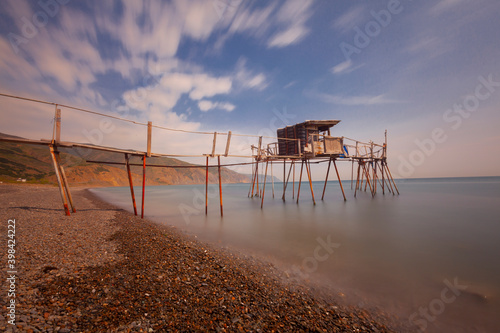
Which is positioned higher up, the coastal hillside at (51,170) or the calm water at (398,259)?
the coastal hillside at (51,170)

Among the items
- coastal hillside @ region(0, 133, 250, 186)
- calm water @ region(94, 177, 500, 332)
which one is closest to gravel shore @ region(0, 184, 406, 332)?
calm water @ region(94, 177, 500, 332)

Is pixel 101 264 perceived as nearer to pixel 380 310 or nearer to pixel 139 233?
pixel 139 233

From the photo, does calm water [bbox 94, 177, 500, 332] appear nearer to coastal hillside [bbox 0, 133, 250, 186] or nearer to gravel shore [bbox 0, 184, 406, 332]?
gravel shore [bbox 0, 184, 406, 332]

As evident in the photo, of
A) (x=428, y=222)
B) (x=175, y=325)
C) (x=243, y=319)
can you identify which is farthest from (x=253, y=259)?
(x=428, y=222)

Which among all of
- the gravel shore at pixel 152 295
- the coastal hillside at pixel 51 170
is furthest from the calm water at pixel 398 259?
the coastal hillside at pixel 51 170

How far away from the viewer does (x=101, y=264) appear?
472 cm

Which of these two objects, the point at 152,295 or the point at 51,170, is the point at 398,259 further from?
the point at 51,170

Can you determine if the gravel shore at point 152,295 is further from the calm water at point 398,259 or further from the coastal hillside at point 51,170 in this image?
the coastal hillside at point 51,170

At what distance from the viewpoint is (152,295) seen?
361cm

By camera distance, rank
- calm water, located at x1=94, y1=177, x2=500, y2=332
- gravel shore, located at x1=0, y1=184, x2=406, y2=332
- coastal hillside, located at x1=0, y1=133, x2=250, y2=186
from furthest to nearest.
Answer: coastal hillside, located at x1=0, y1=133, x2=250, y2=186, calm water, located at x1=94, y1=177, x2=500, y2=332, gravel shore, located at x1=0, y1=184, x2=406, y2=332

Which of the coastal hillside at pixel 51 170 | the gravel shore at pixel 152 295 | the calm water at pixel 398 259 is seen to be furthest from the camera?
the coastal hillside at pixel 51 170

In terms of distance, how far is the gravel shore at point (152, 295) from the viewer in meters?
2.93

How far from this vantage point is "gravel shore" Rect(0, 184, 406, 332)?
9.62ft

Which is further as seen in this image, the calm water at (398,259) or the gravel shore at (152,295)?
the calm water at (398,259)
